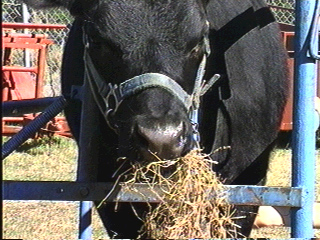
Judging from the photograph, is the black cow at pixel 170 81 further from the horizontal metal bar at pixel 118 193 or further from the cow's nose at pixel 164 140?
the horizontal metal bar at pixel 118 193

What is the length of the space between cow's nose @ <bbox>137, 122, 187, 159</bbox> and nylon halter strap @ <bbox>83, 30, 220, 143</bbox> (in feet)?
0.61

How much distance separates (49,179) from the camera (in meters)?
7.38

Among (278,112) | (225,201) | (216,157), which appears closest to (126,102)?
(225,201)

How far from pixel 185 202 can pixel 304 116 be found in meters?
0.50

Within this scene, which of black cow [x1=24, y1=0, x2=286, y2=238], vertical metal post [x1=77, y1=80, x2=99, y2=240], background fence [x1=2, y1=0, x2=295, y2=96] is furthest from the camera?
background fence [x1=2, y1=0, x2=295, y2=96]

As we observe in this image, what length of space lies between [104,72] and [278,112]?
4.06ft

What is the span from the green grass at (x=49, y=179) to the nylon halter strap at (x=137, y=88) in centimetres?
236

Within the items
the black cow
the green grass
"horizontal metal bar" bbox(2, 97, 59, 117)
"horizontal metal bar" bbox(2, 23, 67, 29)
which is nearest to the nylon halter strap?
the black cow

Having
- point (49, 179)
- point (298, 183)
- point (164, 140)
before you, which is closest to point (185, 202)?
point (164, 140)

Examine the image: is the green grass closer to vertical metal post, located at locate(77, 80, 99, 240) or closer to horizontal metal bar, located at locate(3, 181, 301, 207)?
vertical metal post, located at locate(77, 80, 99, 240)

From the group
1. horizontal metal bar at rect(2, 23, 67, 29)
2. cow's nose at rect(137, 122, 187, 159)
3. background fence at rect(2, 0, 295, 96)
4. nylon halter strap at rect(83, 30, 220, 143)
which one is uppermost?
background fence at rect(2, 0, 295, 96)

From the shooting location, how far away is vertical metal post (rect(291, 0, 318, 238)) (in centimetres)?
270

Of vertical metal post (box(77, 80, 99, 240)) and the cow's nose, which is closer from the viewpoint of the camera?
the cow's nose

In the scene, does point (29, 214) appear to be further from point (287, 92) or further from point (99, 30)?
point (99, 30)
